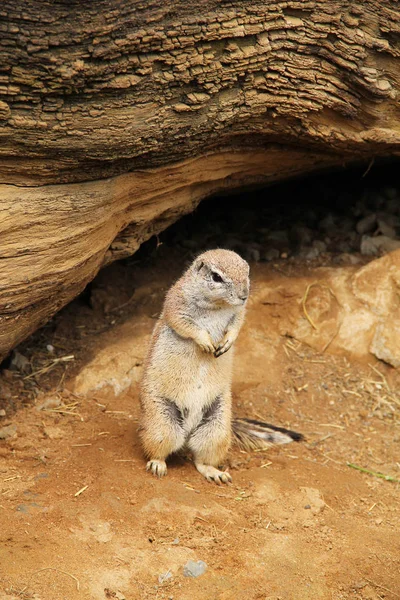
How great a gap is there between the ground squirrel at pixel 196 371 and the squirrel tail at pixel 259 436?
1.37ft

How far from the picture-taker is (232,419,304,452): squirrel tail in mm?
6395

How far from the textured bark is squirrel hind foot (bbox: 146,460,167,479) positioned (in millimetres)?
1519

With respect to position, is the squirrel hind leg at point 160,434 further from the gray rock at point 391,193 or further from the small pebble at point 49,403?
the gray rock at point 391,193

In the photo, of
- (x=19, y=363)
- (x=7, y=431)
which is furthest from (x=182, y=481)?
(x=19, y=363)

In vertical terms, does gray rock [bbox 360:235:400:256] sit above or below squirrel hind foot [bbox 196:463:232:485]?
above

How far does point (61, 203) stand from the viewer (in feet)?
18.4

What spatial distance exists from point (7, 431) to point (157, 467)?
136 centimetres

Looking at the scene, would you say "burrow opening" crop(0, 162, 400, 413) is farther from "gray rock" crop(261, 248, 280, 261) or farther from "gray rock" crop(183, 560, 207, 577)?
"gray rock" crop(183, 560, 207, 577)

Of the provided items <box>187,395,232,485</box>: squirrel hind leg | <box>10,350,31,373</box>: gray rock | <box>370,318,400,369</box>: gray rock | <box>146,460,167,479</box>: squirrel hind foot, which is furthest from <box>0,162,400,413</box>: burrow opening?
<box>187,395,232,485</box>: squirrel hind leg

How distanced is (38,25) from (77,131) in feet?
2.64

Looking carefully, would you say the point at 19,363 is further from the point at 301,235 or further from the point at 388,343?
the point at 388,343

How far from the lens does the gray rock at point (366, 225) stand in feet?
27.2

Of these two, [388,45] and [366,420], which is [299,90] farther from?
[366,420]

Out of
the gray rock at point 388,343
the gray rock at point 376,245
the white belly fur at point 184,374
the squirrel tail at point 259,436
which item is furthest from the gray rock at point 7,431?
the gray rock at point 376,245
